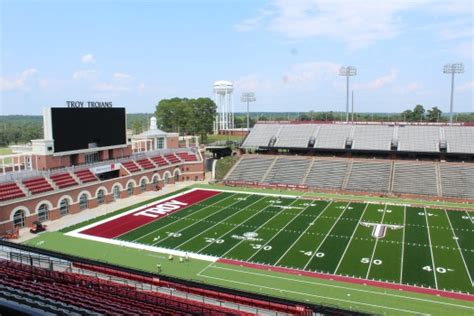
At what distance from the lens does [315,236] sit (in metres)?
28.3

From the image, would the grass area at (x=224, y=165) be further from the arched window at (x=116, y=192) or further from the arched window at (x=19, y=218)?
the arched window at (x=19, y=218)

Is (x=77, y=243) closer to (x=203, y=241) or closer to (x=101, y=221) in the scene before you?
(x=101, y=221)

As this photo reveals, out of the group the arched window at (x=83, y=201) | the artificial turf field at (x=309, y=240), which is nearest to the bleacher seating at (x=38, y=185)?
the arched window at (x=83, y=201)

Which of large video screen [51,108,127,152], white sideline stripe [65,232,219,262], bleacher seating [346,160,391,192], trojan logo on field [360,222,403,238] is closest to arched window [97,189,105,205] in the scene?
large video screen [51,108,127,152]

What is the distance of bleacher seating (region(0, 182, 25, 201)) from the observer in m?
30.5

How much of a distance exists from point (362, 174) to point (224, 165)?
16.9 m

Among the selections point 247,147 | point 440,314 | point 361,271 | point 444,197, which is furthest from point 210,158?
point 440,314

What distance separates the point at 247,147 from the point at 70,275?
129 feet

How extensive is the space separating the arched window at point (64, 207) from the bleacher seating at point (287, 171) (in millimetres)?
21808

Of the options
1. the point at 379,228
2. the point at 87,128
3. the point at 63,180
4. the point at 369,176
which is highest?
the point at 87,128

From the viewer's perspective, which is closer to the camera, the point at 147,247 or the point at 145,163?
the point at 147,247

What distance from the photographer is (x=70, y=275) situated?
17.4 m

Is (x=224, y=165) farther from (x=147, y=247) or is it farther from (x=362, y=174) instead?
(x=147, y=247)

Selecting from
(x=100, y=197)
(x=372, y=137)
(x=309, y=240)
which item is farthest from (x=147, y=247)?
(x=372, y=137)
